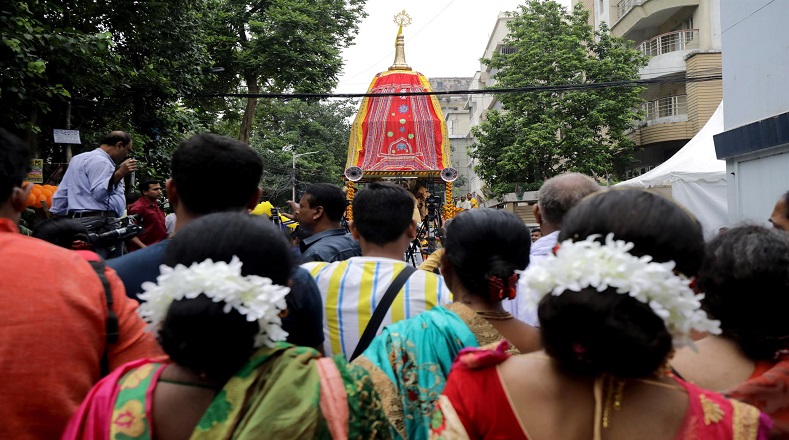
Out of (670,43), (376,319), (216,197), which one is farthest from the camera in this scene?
(670,43)

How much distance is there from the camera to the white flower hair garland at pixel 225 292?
4.80 feet

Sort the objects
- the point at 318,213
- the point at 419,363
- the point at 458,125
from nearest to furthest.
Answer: the point at 419,363 < the point at 318,213 < the point at 458,125

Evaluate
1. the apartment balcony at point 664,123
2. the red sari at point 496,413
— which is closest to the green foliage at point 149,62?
the red sari at point 496,413

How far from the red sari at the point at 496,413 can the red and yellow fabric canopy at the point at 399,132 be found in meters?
15.7

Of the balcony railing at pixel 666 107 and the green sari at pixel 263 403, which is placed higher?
the balcony railing at pixel 666 107

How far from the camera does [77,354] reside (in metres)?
1.70

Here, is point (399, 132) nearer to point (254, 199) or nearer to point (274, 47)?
point (274, 47)

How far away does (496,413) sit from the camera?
4.88 ft

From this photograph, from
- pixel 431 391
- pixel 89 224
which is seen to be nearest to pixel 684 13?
pixel 89 224

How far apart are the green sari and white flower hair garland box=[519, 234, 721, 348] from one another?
52 cm

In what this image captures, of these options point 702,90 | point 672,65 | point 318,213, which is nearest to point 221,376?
point 318,213

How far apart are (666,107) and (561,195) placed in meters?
25.0

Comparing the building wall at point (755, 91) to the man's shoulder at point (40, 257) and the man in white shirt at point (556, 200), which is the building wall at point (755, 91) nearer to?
the man in white shirt at point (556, 200)

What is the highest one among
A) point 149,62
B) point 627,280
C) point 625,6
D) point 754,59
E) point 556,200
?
point 625,6
